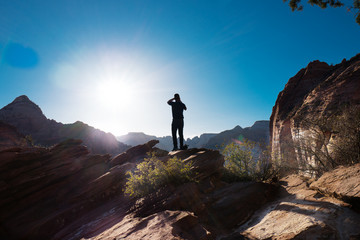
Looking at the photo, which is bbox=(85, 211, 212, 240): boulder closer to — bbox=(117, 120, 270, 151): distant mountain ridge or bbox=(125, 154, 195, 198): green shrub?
bbox=(125, 154, 195, 198): green shrub

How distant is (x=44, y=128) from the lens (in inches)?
2480

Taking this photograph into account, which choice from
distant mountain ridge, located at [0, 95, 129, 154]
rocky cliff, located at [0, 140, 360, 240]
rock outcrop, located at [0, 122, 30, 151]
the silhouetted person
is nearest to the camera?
rocky cliff, located at [0, 140, 360, 240]

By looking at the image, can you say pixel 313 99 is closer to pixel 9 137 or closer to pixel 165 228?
pixel 165 228

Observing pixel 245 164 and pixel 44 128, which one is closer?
pixel 245 164

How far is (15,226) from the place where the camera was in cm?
659

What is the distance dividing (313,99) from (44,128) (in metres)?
85.9

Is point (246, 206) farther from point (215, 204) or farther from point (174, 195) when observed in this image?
point (174, 195)

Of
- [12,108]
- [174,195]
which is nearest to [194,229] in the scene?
[174,195]

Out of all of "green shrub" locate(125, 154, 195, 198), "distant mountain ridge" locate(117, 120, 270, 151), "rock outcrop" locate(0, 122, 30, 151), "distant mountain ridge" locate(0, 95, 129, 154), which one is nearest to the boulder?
"green shrub" locate(125, 154, 195, 198)

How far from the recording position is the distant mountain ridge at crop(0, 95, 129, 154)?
2292 inches

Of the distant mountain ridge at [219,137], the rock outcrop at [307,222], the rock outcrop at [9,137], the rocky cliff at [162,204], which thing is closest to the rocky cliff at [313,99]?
the rocky cliff at [162,204]

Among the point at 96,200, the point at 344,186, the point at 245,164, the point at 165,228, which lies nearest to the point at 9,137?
the point at 96,200

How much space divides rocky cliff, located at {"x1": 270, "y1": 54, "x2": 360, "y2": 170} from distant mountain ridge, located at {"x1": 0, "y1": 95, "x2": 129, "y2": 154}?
61.1 meters

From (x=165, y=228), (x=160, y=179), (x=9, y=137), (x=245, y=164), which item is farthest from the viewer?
(x=9, y=137)
